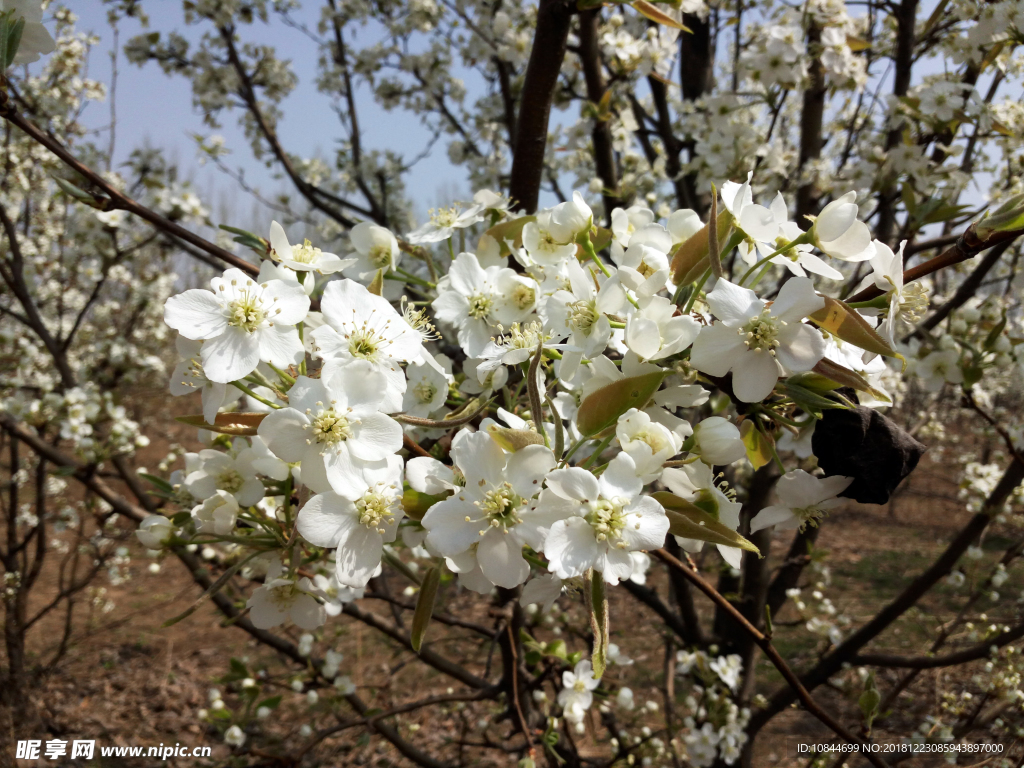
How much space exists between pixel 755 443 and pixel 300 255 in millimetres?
680

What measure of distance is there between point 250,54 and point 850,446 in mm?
4568

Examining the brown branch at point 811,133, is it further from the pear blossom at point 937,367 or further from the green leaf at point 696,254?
the green leaf at point 696,254

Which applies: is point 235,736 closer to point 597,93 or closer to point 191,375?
point 191,375

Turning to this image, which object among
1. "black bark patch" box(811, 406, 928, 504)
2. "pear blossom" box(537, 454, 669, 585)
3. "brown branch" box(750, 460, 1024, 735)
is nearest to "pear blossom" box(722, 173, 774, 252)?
"black bark patch" box(811, 406, 928, 504)

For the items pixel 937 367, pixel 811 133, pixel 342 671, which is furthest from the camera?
pixel 342 671

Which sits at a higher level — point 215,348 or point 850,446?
point 215,348

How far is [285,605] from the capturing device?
100 centimetres

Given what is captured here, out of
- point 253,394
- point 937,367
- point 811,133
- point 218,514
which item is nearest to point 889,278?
point 253,394

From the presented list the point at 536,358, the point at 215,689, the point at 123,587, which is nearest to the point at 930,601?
the point at 215,689

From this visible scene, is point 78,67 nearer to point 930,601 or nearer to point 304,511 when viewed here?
point 304,511

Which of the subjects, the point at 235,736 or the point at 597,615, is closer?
the point at 597,615

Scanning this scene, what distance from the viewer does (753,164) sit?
→ 99.0 inches

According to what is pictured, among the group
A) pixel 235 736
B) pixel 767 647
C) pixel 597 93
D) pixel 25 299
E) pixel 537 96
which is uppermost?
pixel 597 93

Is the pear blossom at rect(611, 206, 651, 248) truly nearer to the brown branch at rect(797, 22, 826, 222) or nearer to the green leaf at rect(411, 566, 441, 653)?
the green leaf at rect(411, 566, 441, 653)
